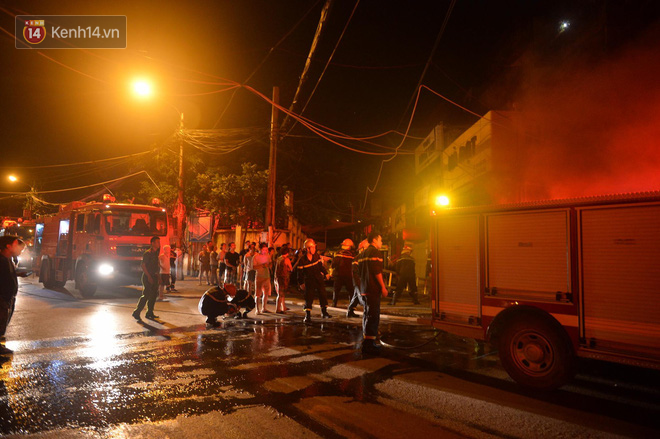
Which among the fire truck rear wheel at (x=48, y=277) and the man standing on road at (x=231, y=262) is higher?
the man standing on road at (x=231, y=262)

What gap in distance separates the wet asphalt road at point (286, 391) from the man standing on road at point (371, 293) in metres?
0.36

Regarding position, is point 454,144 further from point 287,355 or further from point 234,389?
point 234,389

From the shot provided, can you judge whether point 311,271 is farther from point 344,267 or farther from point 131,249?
point 131,249

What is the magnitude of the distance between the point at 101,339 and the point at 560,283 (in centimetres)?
712

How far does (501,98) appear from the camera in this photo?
724 inches

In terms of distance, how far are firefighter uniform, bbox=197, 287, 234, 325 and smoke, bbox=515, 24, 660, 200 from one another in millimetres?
9784

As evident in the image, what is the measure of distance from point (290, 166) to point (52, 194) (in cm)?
2300

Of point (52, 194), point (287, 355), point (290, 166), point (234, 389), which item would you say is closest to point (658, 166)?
point (287, 355)

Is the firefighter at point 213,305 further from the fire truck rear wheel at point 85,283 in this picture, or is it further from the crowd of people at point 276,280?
the fire truck rear wheel at point 85,283

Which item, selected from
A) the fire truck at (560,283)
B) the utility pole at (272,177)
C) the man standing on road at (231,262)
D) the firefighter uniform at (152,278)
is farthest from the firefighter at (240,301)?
the fire truck at (560,283)

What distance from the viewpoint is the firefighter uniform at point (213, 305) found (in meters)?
8.55

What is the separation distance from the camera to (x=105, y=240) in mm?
12492

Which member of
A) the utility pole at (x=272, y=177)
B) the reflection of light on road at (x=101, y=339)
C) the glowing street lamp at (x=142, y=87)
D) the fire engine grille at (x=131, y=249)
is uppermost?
the glowing street lamp at (x=142, y=87)

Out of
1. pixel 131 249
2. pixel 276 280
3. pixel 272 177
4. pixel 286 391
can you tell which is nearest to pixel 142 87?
pixel 272 177
